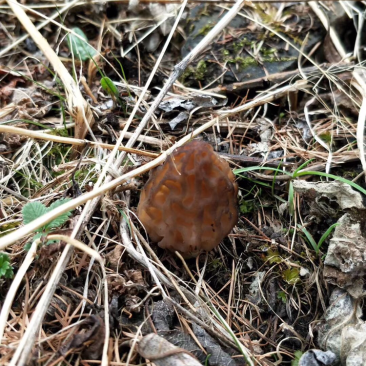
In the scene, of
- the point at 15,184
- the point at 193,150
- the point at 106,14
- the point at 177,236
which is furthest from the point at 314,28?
the point at 15,184

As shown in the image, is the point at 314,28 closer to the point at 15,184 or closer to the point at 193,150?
the point at 193,150

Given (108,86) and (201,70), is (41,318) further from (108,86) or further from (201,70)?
(201,70)

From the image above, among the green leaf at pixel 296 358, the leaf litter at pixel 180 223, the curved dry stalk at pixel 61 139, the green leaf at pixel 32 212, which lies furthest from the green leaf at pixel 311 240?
the green leaf at pixel 32 212

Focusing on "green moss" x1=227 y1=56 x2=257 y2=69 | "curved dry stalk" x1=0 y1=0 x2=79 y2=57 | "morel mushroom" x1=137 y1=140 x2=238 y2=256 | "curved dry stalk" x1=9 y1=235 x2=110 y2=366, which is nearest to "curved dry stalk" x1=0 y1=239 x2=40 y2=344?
"curved dry stalk" x1=9 y1=235 x2=110 y2=366

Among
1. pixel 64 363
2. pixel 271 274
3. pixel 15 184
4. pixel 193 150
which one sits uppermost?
pixel 193 150

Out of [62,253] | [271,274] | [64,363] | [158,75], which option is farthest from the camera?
[158,75]

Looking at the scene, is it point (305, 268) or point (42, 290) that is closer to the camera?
point (42, 290)

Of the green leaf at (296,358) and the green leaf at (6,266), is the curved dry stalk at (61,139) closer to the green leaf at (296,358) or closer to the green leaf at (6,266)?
the green leaf at (6,266)

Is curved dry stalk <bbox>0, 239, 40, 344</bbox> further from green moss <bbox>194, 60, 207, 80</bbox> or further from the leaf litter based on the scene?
green moss <bbox>194, 60, 207, 80</bbox>

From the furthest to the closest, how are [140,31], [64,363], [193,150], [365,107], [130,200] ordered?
[140,31], [365,107], [130,200], [193,150], [64,363]
